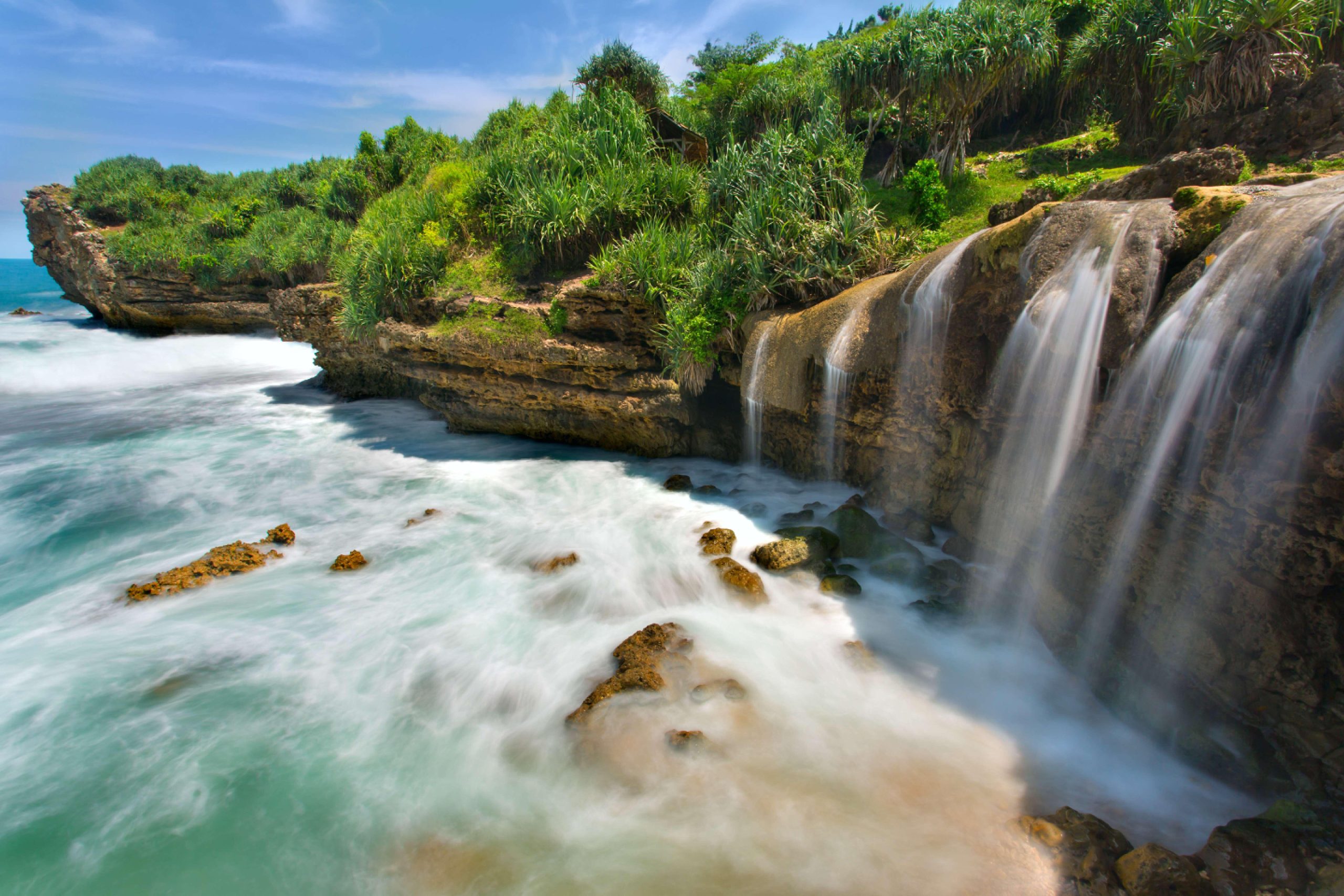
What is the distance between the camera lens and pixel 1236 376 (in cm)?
392

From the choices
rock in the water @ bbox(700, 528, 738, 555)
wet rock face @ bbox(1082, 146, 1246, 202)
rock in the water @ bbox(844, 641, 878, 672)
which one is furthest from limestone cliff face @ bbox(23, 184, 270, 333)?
wet rock face @ bbox(1082, 146, 1246, 202)

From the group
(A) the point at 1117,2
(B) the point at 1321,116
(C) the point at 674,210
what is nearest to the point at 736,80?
(C) the point at 674,210

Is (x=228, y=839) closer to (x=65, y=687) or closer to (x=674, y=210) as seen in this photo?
(x=65, y=687)

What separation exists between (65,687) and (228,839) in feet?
9.96

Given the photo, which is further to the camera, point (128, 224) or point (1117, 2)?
point (128, 224)

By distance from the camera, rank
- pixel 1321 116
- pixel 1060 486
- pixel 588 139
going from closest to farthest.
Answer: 1. pixel 1060 486
2. pixel 1321 116
3. pixel 588 139

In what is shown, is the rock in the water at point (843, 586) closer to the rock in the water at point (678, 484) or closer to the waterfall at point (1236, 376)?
the waterfall at point (1236, 376)

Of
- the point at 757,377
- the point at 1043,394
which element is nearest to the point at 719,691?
the point at 1043,394

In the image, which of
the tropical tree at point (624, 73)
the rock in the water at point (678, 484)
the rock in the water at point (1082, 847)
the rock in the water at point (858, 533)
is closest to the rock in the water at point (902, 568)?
the rock in the water at point (858, 533)

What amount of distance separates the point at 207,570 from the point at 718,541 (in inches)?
259

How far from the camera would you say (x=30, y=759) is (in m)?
4.78

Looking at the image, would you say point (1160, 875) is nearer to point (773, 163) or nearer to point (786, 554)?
point (786, 554)

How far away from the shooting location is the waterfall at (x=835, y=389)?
24.7ft

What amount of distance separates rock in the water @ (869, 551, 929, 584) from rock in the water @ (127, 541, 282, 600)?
314 inches
